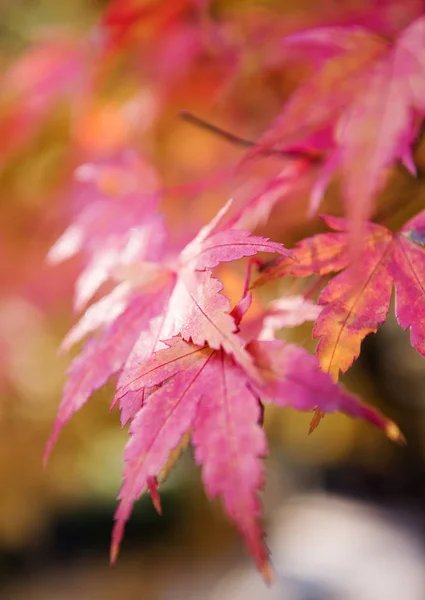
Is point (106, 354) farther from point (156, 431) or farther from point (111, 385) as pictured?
point (111, 385)

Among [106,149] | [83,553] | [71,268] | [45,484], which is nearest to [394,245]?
[106,149]

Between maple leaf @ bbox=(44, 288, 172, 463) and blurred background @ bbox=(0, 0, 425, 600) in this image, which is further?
blurred background @ bbox=(0, 0, 425, 600)

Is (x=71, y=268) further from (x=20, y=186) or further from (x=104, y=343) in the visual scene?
(x=104, y=343)

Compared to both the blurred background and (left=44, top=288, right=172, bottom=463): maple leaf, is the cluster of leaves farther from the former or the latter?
the blurred background

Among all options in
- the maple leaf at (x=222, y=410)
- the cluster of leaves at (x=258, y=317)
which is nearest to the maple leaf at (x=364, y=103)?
the cluster of leaves at (x=258, y=317)

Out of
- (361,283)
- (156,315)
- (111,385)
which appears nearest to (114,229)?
(156,315)

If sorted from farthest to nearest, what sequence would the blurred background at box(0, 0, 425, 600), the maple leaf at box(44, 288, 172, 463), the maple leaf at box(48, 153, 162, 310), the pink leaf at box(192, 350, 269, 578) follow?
the blurred background at box(0, 0, 425, 600) → the maple leaf at box(48, 153, 162, 310) → the maple leaf at box(44, 288, 172, 463) → the pink leaf at box(192, 350, 269, 578)

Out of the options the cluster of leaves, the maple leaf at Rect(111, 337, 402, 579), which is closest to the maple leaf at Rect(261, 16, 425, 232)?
the cluster of leaves
